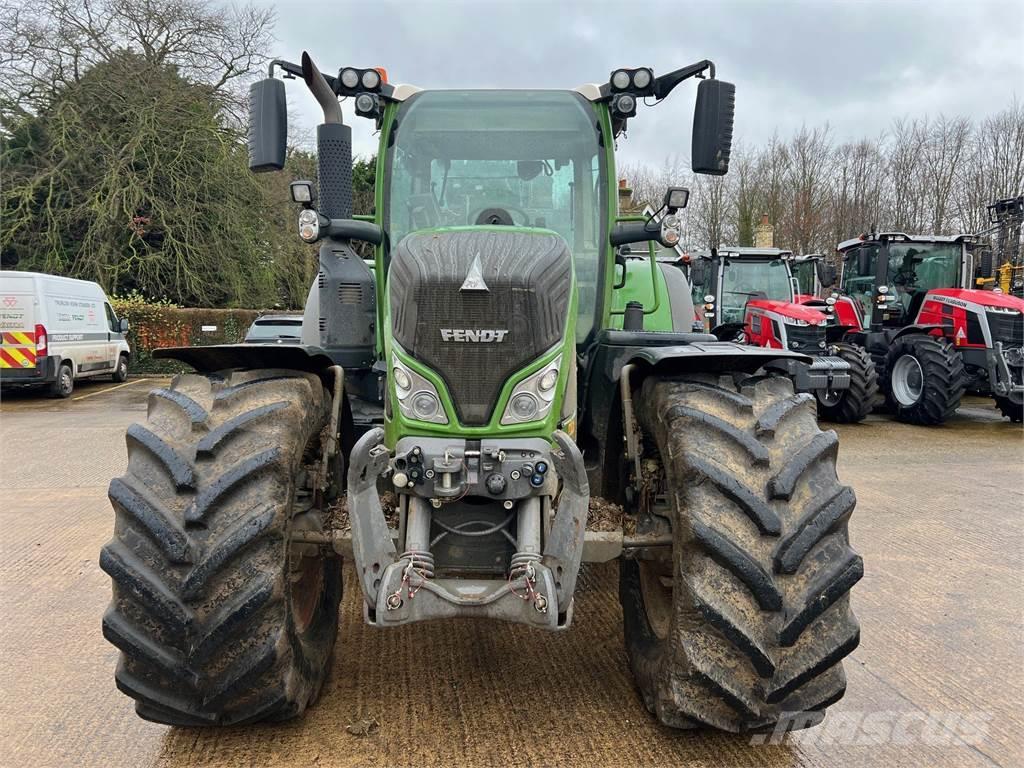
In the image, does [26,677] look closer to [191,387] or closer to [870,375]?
[191,387]

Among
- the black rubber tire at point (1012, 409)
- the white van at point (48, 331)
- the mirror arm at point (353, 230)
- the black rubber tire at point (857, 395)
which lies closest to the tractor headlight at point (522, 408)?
the mirror arm at point (353, 230)

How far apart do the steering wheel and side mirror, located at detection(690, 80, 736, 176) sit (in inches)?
32.6

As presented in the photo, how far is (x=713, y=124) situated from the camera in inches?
132

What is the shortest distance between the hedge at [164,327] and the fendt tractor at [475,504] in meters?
16.1

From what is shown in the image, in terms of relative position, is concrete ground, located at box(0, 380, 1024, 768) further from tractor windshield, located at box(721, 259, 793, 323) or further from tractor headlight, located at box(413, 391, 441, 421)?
tractor windshield, located at box(721, 259, 793, 323)

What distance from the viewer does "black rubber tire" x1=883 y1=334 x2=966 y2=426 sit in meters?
9.98

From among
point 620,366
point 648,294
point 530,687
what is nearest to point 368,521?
point 530,687

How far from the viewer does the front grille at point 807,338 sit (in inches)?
422

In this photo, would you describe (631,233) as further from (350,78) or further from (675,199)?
(350,78)

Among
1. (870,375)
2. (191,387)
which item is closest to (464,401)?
(191,387)

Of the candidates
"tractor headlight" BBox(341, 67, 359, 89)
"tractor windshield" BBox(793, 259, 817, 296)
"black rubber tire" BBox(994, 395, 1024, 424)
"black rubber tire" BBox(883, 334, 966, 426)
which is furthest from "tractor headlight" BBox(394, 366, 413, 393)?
"tractor windshield" BBox(793, 259, 817, 296)

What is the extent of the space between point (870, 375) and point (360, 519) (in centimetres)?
955

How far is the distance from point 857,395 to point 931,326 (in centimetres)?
184

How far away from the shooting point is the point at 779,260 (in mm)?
13172
